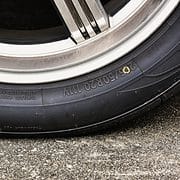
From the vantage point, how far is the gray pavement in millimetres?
1504

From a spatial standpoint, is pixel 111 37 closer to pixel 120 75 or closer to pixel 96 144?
pixel 120 75

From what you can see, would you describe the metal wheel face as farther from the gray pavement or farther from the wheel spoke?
the gray pavement

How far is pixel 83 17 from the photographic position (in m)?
1.62

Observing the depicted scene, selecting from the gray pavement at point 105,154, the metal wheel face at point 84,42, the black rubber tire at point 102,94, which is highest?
the metal wheel face at point 84,42

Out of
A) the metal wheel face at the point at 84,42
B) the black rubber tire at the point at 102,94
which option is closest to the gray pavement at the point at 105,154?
the black rubber tire at the point at 102,94

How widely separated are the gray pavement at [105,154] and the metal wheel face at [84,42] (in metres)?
0.20

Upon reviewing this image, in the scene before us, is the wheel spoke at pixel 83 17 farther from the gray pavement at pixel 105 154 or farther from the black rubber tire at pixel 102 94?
the gray pavement at pixel 105 154

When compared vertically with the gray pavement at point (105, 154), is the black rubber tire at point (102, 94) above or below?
above

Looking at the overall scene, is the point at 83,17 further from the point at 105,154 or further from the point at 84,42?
the point at 105,154

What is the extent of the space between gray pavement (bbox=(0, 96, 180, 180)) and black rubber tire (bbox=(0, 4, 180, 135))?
5 centimetres

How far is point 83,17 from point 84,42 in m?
0.07

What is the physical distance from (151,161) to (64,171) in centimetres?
24

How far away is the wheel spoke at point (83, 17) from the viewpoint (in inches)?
63.1

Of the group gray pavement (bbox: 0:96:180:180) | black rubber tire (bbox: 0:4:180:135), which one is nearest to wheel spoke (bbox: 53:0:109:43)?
black rubber tire (bbox: 0:4:180:135)
